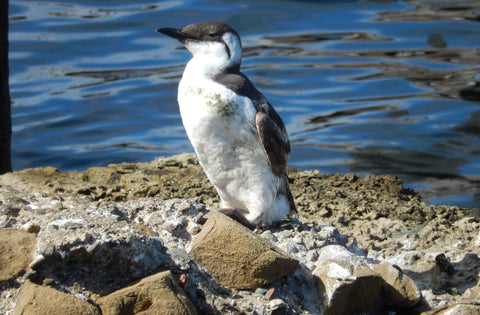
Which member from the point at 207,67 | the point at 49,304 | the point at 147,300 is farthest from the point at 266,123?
the point at 49,304

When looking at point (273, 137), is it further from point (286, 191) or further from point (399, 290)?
point (399, 290)

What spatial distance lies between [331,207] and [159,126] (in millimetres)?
6203

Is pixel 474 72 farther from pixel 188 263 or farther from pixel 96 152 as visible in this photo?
pixel 188 263

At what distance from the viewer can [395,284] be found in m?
4.24

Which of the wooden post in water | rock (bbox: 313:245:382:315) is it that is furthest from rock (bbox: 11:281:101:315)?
the wooden post in water

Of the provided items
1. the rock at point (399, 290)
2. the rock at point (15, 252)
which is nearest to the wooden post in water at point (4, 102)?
the rock at point (15, 252)

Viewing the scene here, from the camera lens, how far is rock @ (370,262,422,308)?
4.23 m

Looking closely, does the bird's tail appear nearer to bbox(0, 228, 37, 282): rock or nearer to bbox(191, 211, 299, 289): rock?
bbox(191, 211, 299, 289): rock

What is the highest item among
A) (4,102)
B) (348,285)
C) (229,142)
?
(229,142)

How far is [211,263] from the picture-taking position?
4117 mm

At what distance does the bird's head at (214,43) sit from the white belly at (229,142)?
0.67 feet

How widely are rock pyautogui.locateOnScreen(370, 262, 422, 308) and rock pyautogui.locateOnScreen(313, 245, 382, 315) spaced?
0.09m

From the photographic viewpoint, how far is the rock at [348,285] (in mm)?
4070

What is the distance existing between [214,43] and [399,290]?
6.81 ft
